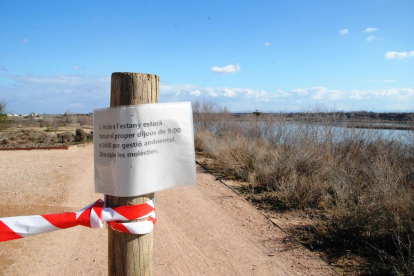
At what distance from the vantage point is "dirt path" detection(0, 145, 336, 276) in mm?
3887

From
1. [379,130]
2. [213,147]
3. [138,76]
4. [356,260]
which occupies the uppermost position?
[138,76]

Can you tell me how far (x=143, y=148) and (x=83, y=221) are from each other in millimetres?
591

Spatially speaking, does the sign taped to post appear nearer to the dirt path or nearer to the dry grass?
the dirt path

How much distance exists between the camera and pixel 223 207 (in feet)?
21.0

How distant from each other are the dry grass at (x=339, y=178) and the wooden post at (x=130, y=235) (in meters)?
3.37

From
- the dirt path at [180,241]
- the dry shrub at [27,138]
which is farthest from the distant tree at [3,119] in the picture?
the dirt path at [180,241]

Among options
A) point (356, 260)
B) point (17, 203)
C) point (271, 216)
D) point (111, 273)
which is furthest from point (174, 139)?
point (17, 203)

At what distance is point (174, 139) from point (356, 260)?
3981 millimetres

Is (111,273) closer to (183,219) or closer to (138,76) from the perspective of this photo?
(138,76)

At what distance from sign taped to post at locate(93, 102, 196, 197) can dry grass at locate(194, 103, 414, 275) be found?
3.39 meters

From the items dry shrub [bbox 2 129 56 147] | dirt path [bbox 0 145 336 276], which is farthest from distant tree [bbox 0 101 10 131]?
dirt path [bbox 0 145 336 276]

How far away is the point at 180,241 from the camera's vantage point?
4711mm

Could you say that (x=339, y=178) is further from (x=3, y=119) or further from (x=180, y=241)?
(x=3, y=119)

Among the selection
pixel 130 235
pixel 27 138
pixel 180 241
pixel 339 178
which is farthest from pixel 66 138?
pixel 130 235
